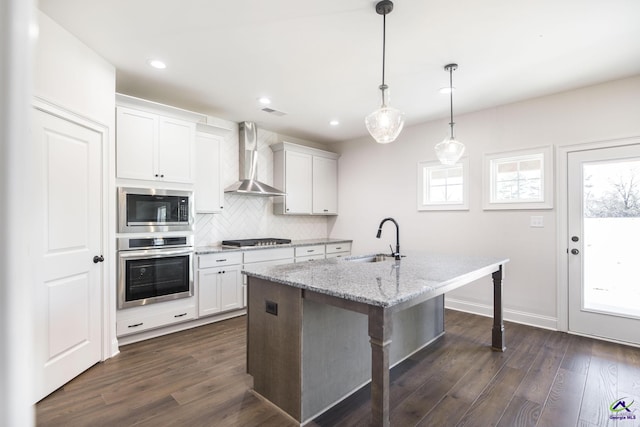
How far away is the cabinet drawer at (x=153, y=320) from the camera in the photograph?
10.1 ft

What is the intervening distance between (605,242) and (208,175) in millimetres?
4457

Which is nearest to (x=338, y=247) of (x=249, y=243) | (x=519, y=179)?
(x=249, y=243)

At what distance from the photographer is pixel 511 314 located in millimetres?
3848

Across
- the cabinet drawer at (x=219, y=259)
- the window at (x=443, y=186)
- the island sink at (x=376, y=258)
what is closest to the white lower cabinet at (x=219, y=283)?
the cabinet drawer at (x=219, y=259)

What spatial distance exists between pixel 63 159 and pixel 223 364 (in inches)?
80.4

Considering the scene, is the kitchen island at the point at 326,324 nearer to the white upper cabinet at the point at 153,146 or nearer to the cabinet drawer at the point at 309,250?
the white upper cabinet at the point at 153,146

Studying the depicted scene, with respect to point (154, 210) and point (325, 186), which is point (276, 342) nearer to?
point (154, 210)

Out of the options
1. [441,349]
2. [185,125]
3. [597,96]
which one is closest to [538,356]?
[441,349]

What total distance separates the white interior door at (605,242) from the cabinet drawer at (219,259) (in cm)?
378

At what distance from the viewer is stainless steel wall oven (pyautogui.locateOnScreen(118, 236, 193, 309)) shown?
10.1 ft

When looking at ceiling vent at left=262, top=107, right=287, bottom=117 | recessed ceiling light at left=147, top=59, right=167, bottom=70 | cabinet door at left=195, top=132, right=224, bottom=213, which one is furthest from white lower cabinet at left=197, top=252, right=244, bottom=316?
recessed ceiling light at left=147, top=59, right=167, bottom=70

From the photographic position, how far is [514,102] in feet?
12.5

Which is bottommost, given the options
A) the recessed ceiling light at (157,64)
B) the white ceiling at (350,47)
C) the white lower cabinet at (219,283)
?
the white lower cabinet at (219,283)

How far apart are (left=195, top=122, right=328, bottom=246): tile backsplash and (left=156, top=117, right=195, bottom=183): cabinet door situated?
73 centimetres
